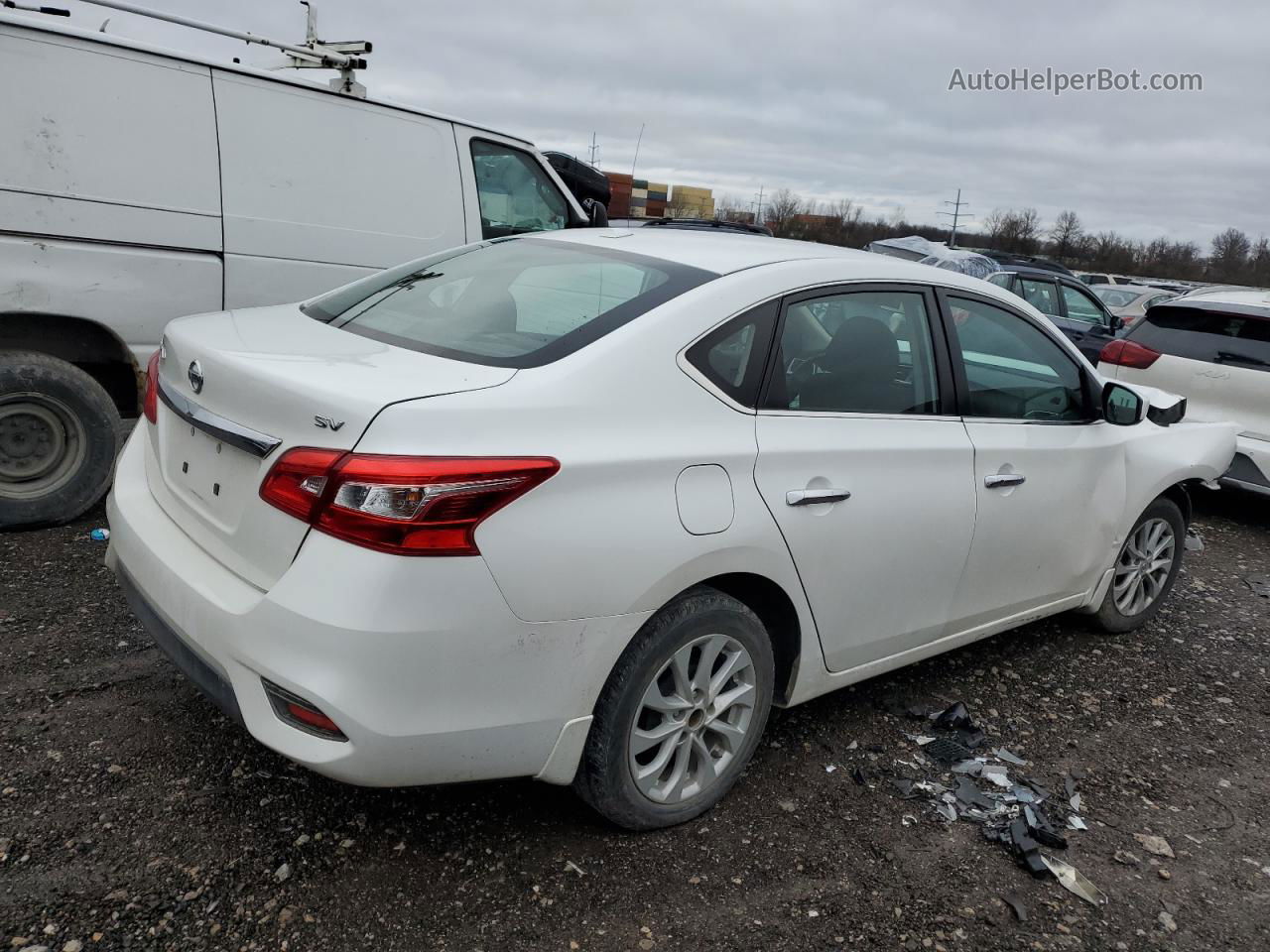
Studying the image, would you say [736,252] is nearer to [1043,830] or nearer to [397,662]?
[397,662]

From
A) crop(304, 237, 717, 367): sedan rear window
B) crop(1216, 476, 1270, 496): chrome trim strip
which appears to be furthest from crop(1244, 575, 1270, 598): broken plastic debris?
crop(304, 237, 717, 367): sedan rear window

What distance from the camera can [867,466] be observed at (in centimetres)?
298

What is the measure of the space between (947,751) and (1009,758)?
23 centimetres

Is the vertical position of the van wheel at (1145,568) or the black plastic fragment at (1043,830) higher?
the van wheel at (1145,568)

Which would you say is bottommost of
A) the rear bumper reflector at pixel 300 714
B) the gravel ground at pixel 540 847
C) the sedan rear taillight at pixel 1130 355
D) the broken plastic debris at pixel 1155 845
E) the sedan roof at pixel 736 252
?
the gravel ground at pixel 540 847

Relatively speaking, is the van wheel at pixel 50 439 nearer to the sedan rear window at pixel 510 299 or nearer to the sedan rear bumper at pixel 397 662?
the sedan rear window at pixel 510 299

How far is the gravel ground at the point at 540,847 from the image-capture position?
2395 mm

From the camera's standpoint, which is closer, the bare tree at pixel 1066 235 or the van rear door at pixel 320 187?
the van rear door at pixel 320 187

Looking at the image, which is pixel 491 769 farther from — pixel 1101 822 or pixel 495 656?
pixel 1101 822

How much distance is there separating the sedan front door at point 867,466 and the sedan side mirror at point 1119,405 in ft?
3.39

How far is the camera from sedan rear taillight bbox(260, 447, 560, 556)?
2.12 metres

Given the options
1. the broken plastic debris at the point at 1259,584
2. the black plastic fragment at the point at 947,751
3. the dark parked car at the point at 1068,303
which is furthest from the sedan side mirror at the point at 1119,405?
the dark parked car at the point at 1068,303

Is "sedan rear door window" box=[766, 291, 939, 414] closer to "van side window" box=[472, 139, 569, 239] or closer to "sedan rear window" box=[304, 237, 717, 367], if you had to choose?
"sedan rear window" box=[304, 237, 717, 367]

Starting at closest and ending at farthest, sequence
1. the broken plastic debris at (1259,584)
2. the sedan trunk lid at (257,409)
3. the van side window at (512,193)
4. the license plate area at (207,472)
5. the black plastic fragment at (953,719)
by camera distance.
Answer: the sedan trunk lid at (257,409), the license plate area at (207,472), the black plastic fragment at (953,719), the broken plastic debris at (1259,584), the van side window at (512,193)
